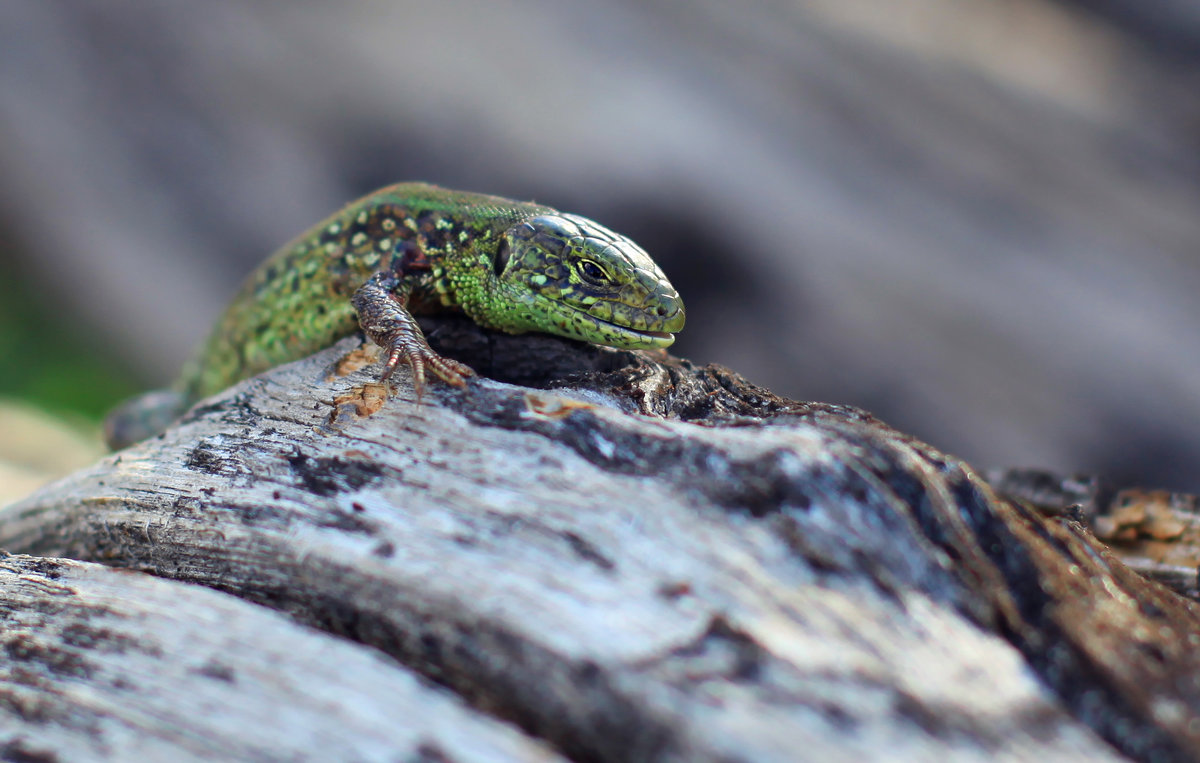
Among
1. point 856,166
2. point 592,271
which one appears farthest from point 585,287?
point 856,166

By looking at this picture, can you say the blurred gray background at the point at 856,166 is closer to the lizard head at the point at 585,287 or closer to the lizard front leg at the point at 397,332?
the lizard head at the point at 585,287

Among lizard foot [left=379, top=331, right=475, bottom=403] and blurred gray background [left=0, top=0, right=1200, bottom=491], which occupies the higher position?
blurred gray background [left=0, top=0, right=1200, bottom=491]

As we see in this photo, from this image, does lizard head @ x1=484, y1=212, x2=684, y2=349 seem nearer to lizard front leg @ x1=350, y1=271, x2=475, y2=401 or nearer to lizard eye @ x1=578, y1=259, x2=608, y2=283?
lizard eye @ x1=578, y1=259, x2=608, y2=283

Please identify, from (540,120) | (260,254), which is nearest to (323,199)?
(260,254)

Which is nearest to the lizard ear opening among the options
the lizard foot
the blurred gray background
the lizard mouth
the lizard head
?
the lizard head

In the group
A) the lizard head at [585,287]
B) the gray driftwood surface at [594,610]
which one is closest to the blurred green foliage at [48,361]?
the lizard head at [585,287]
